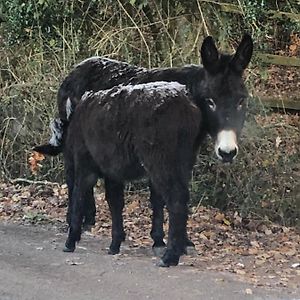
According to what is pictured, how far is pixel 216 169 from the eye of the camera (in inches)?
453

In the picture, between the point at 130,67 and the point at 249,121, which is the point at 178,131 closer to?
the point at 130,67

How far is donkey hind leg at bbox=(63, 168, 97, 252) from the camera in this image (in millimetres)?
8648

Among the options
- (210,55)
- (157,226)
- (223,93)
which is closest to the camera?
(223,93)

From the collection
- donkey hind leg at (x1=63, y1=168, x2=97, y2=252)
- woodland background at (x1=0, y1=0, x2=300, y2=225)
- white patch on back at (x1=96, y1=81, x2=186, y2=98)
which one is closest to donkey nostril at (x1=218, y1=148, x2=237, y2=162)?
white patch on back at (x1=96, y1=81, x2=186, y2=98)

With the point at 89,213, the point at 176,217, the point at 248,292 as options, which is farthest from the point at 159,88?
the point at 89,213

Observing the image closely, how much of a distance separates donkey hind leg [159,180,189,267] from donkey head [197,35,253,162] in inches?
19.8

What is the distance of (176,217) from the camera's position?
7781 mm

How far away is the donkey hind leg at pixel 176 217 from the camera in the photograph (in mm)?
7762

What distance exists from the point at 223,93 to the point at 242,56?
432mm

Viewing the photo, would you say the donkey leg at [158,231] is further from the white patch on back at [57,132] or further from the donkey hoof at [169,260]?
the white patch on back at [57,132]

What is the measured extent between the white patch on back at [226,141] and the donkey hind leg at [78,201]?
152cm

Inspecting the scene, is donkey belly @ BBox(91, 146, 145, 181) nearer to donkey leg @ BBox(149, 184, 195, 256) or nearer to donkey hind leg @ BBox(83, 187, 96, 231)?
donkey leg @ BBox(149, 184, 195, 256)

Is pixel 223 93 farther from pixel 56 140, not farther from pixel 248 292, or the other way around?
pixel 56 140

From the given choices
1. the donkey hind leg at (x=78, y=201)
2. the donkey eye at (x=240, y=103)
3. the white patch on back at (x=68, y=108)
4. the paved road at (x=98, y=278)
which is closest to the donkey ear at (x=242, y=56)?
the donkey eye at (x=240, y=103)
